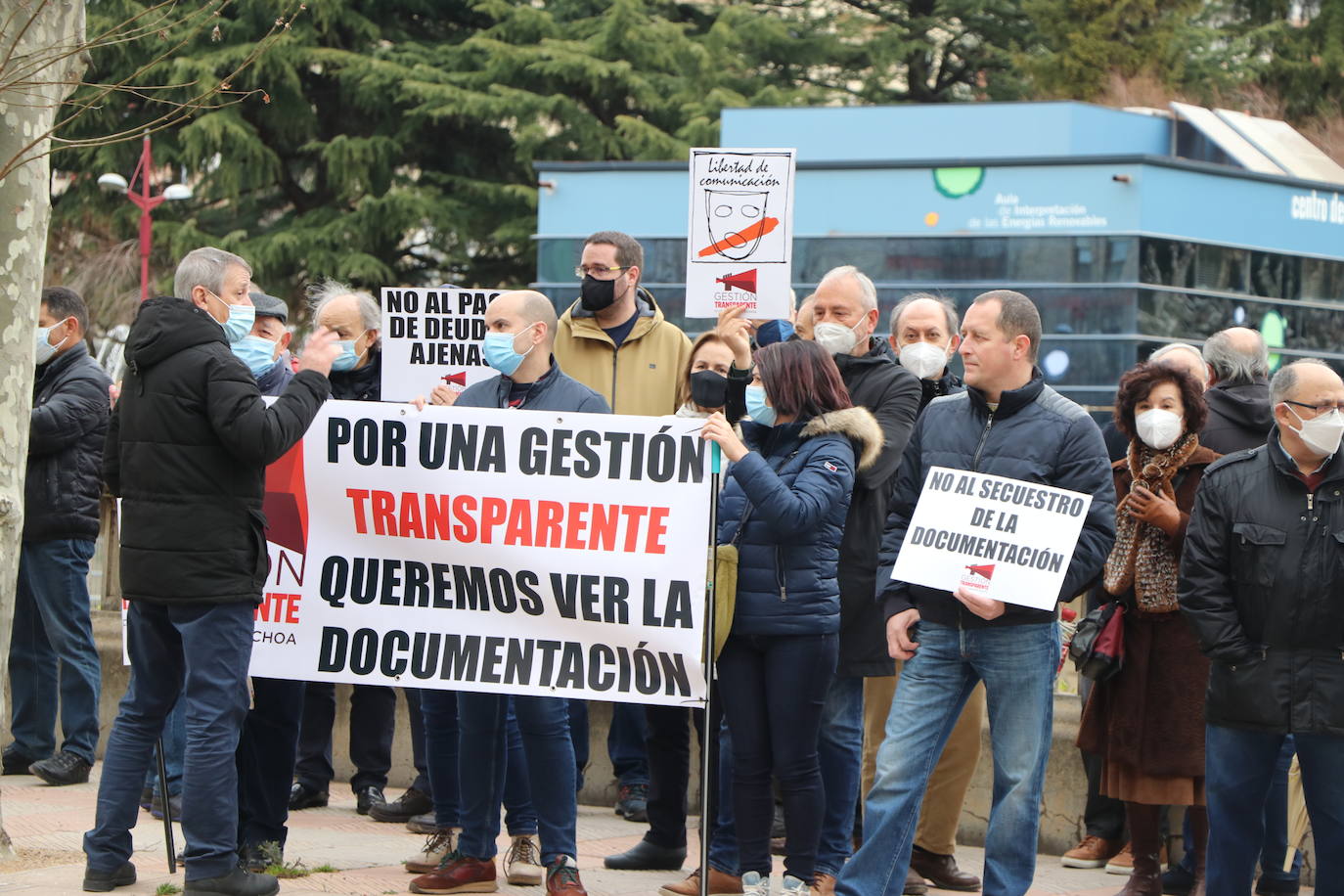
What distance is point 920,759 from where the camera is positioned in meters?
5.61

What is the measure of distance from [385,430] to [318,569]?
1.85 ft

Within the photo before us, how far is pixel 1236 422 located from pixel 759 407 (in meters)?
2.00

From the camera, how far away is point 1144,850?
21.6 feet

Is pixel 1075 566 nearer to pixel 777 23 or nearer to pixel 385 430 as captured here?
pixel 385 430

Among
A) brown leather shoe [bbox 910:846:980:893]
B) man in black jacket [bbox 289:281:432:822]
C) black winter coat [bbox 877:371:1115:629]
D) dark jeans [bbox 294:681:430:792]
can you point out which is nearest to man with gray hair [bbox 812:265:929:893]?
brown leather shoe [bbox 910:846:980:893]

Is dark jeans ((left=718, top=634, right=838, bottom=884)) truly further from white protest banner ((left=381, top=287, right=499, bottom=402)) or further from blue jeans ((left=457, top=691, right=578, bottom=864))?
white protest banner ((left=381, top=287, right=499, bottom=402))

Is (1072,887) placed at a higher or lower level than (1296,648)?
lower

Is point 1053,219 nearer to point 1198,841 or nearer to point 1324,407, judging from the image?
point 1198,841

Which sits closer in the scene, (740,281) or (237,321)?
(237,321)

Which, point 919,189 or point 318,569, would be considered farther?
point 919,189

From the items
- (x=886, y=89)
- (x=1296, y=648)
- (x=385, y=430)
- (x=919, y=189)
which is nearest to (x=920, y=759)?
(x=1296, y=648)

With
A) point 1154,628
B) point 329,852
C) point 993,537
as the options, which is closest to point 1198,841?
point 1154,628

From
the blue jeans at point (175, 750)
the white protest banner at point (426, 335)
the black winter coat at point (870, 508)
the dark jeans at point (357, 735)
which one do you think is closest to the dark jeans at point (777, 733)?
the black winter coat at point (870, 508)

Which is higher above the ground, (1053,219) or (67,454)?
(1053,219)
